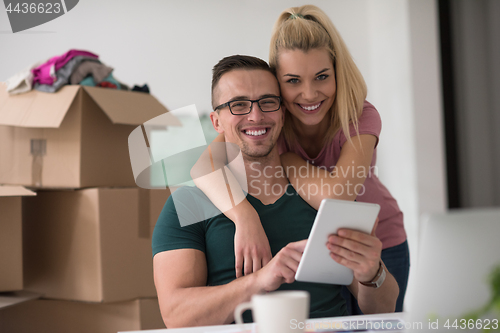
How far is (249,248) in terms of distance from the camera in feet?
3.21

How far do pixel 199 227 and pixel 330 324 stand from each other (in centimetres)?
44

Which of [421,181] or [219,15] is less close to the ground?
[219,15]

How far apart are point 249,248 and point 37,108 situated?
3.43 feet

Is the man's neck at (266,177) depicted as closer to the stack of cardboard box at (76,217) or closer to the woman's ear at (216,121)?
the woman's ear at (216,121)

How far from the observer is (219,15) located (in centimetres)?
285

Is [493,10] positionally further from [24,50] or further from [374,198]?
[24,50]

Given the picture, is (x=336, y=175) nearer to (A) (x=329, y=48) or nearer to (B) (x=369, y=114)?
(B) (x=369, y=114)

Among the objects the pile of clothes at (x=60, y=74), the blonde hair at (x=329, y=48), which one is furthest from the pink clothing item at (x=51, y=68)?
the blonde hair at (x=329, y=48)

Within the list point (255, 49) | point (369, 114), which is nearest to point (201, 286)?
point (369, 114)

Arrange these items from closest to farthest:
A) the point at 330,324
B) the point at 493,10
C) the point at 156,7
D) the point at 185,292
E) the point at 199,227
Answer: the point at 330,324, the point at 185,292, the point at 199,227, the point at 493,10, the point at 156,7

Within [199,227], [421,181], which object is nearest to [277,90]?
[199,227]

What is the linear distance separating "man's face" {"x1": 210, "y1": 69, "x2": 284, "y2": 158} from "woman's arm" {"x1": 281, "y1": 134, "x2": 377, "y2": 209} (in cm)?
11

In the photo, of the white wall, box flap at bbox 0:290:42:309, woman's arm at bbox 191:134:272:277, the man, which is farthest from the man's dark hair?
the white wall

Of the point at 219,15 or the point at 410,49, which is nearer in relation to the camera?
the point at 410,49
